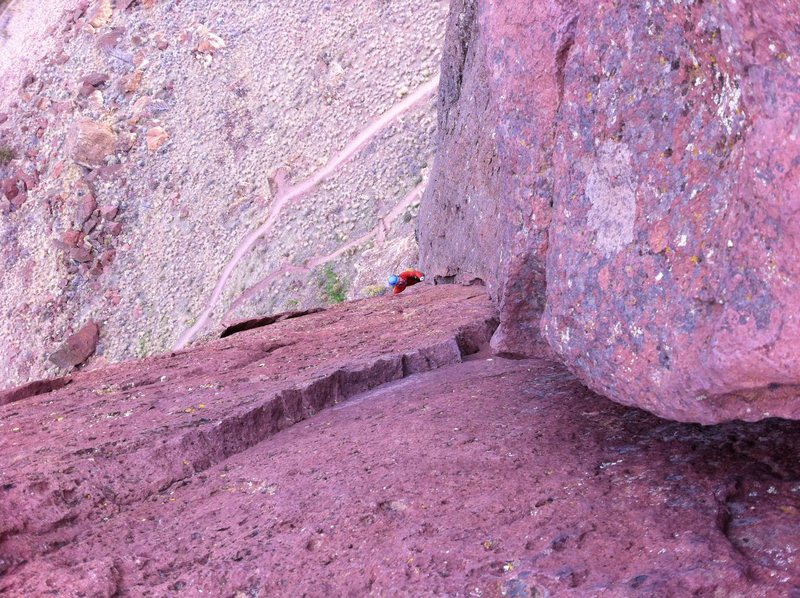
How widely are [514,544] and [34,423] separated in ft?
8.56

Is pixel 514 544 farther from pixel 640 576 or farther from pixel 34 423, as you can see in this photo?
pixel 34 423

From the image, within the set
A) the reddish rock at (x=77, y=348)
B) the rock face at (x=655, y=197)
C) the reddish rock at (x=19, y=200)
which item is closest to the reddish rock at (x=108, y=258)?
the reddish rock at (x=77, y=348)

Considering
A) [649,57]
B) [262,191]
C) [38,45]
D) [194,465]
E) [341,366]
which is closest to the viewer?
[649,57]

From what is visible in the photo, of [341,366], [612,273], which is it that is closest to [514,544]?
[612,273]

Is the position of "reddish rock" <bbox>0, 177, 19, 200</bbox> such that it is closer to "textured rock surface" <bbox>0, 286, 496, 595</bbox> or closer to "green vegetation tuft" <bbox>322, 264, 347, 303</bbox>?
"green vegetation tuft" <bbox>322, 264, 347, 303</bbox>

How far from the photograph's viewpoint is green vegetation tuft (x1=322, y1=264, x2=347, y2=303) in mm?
11953

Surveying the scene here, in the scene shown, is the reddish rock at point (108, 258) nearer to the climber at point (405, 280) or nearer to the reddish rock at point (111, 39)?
the reddish rock at point (111, 39)

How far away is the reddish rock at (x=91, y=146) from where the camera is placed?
16688mm

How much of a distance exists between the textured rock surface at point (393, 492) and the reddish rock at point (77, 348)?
11.8 m

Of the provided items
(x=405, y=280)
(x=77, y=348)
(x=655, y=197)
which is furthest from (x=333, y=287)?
(x=655, y=197)

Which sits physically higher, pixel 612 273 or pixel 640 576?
pixel 612 273

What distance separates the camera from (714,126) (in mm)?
2236

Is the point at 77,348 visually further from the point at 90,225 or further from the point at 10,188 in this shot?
the point at 10,188

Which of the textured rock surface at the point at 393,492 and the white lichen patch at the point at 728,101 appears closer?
the white lichen patch at the point at 728,101
